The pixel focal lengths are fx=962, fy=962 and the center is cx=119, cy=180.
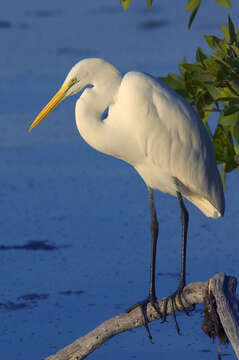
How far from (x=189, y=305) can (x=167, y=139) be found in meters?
0.62

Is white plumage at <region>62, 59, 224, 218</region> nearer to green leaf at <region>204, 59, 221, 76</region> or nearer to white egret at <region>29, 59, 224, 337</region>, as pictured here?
white egret at <region>29, 59, 224, 337</region>

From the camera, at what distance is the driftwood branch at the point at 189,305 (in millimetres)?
2934

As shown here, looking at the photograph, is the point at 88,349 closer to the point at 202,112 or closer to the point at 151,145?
the point at 151,145

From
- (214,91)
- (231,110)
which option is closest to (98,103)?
(214,91)

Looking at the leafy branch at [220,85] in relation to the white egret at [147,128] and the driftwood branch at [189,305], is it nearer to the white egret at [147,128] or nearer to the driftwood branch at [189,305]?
the white egret at [147,128]

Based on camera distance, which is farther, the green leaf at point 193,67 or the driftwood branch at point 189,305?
the green leaf at point 193,67

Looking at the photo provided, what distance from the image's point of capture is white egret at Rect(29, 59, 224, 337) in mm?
3406

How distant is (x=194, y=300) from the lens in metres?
3.16

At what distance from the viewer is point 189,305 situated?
3.31 meters

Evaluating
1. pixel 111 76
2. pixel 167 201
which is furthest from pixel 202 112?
pixel 167 201

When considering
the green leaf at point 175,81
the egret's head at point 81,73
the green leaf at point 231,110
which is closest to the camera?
the green leaf at point 231,110

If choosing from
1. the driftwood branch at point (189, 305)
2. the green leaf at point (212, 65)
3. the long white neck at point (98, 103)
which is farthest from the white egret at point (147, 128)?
the green leaf at point (212, 65)

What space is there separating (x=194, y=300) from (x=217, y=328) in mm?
121

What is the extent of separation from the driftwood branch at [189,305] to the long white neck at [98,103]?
2.10 ft
